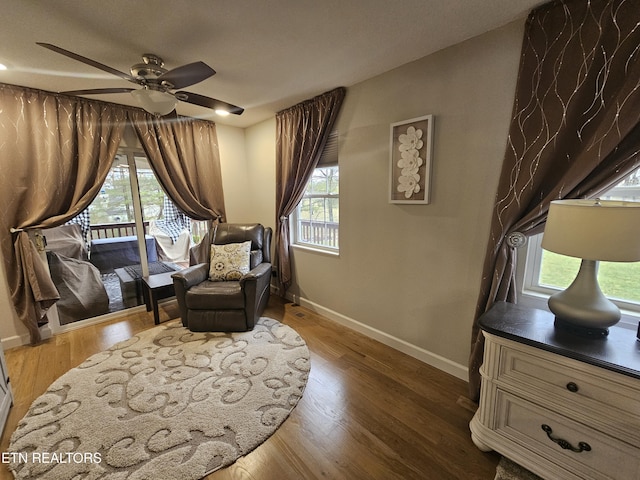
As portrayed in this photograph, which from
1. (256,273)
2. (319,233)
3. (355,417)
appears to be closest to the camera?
(355,417)

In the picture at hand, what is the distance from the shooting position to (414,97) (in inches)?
82.0

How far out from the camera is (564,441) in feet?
3.98

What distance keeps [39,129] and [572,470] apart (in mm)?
4476

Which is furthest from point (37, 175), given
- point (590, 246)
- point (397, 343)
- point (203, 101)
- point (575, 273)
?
point (575, 273)

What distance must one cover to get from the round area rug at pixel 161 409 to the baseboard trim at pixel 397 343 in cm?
57

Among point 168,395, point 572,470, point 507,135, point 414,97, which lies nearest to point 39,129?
point 168,395

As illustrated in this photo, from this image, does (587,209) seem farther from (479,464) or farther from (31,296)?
(31,296)

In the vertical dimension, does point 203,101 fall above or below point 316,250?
above

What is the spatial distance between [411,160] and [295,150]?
4.70ft

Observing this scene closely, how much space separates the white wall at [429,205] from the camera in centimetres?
176

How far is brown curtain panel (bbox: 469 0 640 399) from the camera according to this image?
1.26 metres

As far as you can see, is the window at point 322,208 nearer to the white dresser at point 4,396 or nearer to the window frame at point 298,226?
the window frame at point 298,226

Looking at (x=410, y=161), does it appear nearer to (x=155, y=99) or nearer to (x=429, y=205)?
(x=429, y=205)

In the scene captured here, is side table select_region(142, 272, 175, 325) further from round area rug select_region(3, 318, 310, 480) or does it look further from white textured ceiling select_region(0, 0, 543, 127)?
white textured ceiling select_region(0, 0, 543, 127)
